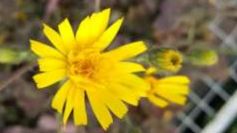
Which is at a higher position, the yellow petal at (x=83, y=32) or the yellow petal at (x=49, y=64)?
the yellow petal at (x=83, y=32)

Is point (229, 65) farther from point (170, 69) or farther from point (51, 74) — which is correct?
point (51, 74)

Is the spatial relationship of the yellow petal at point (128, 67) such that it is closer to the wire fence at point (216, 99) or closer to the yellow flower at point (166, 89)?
the yellow flower at point (166, 89)

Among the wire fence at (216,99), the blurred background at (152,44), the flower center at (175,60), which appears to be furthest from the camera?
the wire fence at (216,99)

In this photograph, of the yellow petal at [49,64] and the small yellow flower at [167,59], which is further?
the small yellow flower at [167,59]

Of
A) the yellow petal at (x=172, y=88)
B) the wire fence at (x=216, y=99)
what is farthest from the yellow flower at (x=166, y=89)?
the wire fence at (x=216, y=99)

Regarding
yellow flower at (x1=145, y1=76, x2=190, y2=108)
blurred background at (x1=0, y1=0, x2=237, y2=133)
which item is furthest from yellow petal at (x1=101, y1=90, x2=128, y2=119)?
blurred background at (x1=0, y1=0, x2=237, y2=133)

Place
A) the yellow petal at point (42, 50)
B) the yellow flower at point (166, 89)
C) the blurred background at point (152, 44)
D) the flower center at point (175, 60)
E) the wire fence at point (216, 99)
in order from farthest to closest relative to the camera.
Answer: the wire fence at point (216, 99)
the blurred background at point (152, 44)
the yellow flower at point (166, 89)
the flower center at point (175, 60)
the yellow petal at point (42, 50)

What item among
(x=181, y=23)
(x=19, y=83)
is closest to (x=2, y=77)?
(x=19, y=83)
